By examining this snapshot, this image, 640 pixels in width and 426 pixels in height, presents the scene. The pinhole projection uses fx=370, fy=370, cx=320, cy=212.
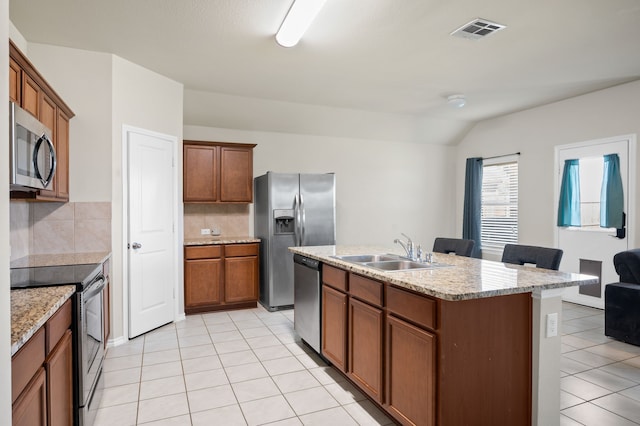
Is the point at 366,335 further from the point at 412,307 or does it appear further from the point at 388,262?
the point at 388,262

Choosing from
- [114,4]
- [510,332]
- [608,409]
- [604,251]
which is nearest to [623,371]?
[608,409]

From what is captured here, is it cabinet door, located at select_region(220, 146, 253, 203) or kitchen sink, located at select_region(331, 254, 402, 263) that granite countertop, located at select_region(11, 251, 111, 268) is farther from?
kitchen sink, located at select_region(331, 254, 402, 263)

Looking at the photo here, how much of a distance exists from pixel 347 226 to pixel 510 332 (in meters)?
4.26

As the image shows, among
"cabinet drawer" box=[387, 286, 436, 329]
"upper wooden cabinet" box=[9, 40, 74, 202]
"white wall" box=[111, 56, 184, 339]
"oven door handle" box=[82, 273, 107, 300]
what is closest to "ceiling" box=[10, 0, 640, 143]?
"white wall" box=[111, 56, 184, 339]

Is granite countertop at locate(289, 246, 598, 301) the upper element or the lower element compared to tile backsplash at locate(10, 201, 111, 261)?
lower

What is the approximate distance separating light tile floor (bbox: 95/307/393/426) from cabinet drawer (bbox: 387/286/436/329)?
2.48 ft

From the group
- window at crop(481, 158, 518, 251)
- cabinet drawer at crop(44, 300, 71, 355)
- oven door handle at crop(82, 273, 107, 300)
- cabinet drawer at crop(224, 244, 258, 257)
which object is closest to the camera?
cabinet drawer at crop(44, 300, 71, 355)

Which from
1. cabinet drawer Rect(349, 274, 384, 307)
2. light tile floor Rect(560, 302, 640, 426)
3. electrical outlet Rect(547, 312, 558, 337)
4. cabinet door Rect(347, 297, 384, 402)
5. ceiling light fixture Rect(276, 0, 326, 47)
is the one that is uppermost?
ceiling light fixture Rect(276, 0, 326, 47)

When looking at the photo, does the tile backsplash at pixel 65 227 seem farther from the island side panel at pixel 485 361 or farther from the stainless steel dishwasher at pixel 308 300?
the island side panel at pixel 485 361

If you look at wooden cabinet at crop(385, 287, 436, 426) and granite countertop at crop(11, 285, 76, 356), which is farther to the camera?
wooden cabinet at crop(385, 287, 436, 426)

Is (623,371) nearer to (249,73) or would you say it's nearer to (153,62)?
(249,73)

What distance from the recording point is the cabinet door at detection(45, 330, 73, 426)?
1599mm

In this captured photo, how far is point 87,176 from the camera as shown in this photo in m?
3.45

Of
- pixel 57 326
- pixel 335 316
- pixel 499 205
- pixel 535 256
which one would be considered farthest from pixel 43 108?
pixel 499 205
